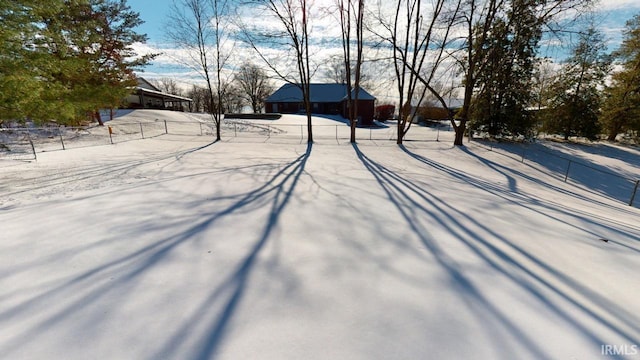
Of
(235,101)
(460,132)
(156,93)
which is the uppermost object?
(235,101)

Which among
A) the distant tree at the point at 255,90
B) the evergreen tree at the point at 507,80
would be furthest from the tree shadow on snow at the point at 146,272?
the distant tree at the point at 255,90

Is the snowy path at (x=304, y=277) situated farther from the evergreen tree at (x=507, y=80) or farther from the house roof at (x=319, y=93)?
the house roof at (x=319, y=93)

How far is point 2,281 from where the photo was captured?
8.50ft

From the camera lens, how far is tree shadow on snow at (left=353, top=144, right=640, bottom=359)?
206 centimetres

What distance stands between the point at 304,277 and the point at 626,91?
107 feet

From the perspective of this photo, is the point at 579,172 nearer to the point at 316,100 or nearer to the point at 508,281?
the point at 508,281

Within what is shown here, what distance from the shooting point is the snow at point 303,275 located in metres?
1.97

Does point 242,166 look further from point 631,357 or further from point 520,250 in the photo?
point 631,357

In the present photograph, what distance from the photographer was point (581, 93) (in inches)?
809

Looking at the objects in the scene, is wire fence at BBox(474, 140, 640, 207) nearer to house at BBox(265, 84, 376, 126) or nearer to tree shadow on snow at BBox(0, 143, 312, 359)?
tree shadow on snow at BBox(0, 143, 312, 359)

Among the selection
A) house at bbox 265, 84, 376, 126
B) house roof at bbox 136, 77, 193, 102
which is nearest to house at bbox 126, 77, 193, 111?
house roof at bbox 136, 77, 193, 102

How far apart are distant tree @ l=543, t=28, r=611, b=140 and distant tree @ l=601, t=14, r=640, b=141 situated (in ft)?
6.00

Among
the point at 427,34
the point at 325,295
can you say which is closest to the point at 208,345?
the point at 325,295

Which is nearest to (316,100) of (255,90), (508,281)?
(255,90)
